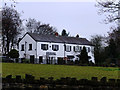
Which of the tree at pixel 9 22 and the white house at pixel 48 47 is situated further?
the white house at pixel 48 47

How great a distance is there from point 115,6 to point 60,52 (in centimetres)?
4500

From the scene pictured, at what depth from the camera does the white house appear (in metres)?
60.2

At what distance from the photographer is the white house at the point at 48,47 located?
6022cm

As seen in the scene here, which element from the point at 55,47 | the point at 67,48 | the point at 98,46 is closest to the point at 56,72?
the point at 55,47

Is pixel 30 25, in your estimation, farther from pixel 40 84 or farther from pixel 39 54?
pixel 40 84

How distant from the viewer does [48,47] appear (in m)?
62.1

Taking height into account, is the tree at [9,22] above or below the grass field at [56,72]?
above

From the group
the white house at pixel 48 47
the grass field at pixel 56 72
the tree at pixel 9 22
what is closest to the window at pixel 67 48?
the white house at pixel 48 47

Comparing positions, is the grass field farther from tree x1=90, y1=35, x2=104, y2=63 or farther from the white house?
tree x1=90, y1=35, x2=104, y2=63

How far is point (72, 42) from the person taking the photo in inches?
Answer: 2616

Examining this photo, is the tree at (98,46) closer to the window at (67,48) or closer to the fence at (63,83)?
the window at (67,48)

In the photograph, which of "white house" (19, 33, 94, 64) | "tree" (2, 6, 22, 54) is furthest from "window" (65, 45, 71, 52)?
"tree" (2, 6, 22, 54)

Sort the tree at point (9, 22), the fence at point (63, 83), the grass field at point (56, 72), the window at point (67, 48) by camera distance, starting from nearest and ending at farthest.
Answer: the fence at point (63, 83) < the grass field at point (56, 72) < the tree at point (9, 22) < the window at point (67, 48)

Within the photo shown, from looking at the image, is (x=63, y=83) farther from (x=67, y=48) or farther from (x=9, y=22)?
(x=67, y=48)
